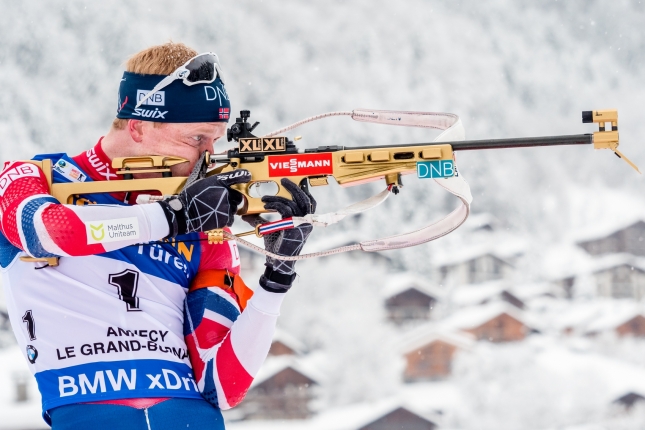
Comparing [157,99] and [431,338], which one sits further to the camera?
[431,338]

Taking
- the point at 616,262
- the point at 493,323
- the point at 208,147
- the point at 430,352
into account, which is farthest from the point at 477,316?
the point at 208,147

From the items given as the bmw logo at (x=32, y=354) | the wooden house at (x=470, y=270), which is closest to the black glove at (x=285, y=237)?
the bmw logo at (x=32, y=354)

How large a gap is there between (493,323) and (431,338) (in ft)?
7.76

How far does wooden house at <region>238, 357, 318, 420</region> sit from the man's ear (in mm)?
16517

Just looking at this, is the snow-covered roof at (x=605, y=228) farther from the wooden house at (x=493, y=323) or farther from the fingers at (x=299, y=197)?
the fingers at (x=299, y=197)

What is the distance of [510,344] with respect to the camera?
23891 millimetres

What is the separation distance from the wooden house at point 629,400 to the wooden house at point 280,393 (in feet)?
22.8

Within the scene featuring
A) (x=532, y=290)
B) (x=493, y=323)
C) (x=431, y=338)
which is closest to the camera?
(x=431, y=338)

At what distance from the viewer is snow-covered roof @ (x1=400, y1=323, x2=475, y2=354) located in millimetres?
23188

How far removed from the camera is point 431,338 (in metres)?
23.9

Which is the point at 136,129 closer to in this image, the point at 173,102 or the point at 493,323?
the point at 173,102

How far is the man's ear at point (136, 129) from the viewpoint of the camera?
1.80 m

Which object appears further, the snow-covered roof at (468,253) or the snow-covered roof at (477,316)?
the snow-covered roof at (468,253)

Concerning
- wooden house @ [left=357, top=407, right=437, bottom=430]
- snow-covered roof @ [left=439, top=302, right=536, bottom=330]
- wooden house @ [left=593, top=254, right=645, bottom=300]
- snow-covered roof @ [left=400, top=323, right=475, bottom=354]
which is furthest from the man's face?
wooden house @ [left=593, top=254, right=645, bottom=300]
